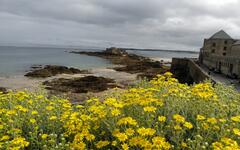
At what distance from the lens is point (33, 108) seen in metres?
4.86

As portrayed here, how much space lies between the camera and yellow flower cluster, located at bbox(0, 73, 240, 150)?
3203 mm

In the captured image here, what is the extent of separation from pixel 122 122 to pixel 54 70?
36454 mm

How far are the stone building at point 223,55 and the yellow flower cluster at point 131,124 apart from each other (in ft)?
77.6

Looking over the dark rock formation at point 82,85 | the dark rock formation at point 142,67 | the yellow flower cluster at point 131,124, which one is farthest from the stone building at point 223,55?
the yellow flower cluster at point 131,124

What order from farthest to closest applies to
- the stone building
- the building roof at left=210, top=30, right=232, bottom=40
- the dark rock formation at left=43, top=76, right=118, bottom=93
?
the building roof at left=210, top=30, right=232, bottom=40
the stone building
the dark rock formation at left=43, top=76, right=118, bottom=93

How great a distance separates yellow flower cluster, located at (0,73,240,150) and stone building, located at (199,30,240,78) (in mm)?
23644

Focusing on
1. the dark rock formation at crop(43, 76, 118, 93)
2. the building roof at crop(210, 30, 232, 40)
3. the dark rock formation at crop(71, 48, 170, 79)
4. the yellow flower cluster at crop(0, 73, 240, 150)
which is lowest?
Answer: the dark rock formation at crop(43, 76, 118, 93)

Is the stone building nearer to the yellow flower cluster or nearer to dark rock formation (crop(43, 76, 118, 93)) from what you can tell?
dark rock formation (crop(43, 76, 118, 93))

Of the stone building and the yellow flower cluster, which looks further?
the stone building

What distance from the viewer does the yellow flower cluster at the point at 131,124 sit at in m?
3.20

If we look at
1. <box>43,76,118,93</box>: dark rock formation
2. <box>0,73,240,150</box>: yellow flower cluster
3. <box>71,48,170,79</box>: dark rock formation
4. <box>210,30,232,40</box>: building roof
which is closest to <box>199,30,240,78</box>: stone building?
<box>210,30,232,40</box>: building roof

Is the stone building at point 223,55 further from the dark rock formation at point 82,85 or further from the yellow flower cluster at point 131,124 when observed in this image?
the yellow flower cluster at point 131,124

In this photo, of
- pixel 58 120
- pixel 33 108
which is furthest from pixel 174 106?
pixel 33 108

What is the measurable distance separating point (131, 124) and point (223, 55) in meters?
41.9
